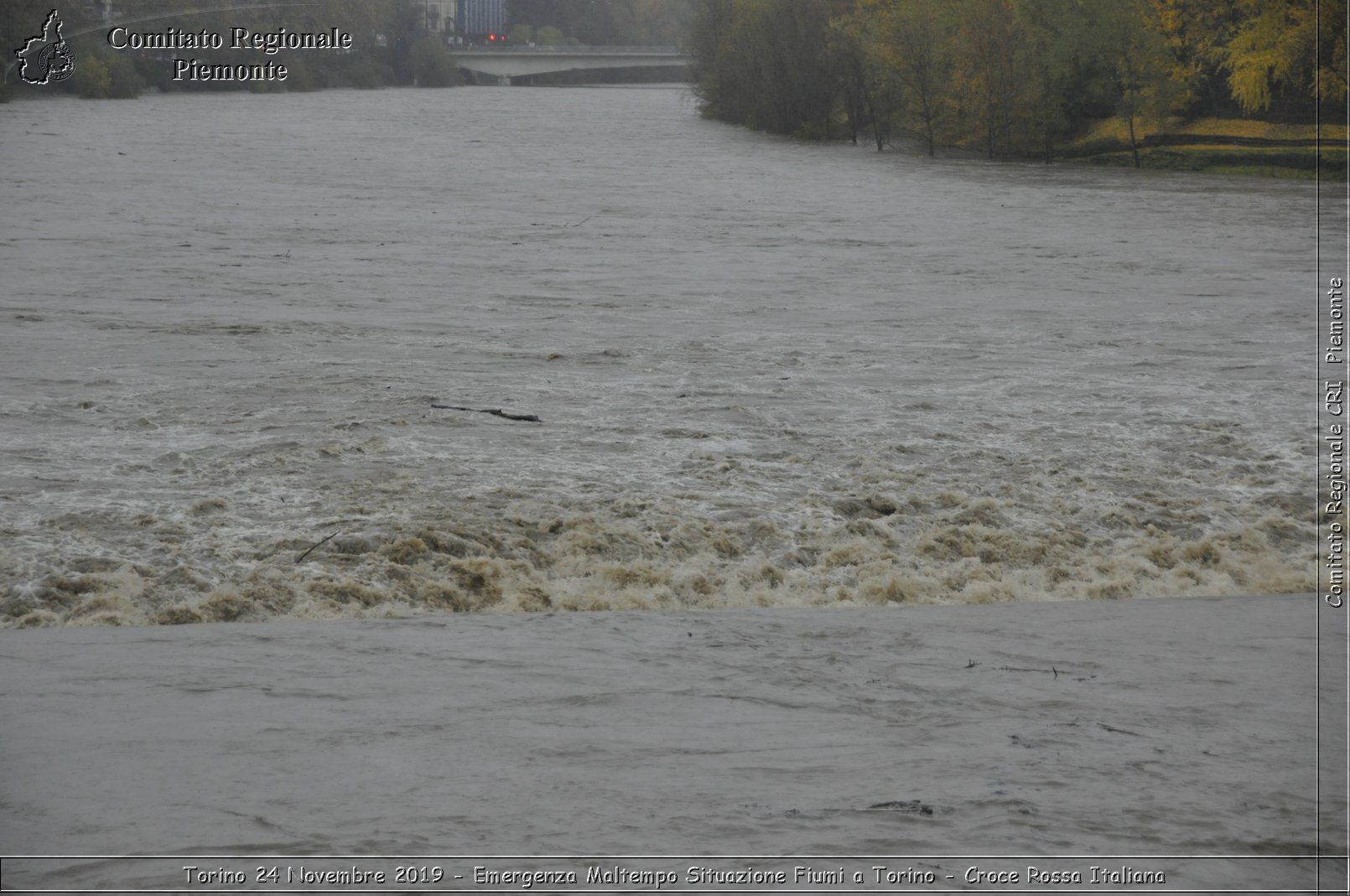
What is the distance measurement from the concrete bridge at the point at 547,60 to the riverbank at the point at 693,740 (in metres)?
81.0

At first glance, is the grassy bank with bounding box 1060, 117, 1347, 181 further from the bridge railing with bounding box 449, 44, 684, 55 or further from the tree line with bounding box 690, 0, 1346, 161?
the bridge railing with bounding box 449, 44, 684, 55

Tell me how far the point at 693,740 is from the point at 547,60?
86994 mm

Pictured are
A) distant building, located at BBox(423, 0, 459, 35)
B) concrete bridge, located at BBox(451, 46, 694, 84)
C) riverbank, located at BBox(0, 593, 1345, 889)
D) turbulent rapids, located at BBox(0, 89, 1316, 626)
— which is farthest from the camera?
concrete bridge, located at BBox(451, 46, 694, 84)

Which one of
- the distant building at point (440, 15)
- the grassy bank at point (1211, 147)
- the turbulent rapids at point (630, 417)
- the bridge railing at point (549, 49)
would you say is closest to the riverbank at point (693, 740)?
the turbulent rapids at point (630, 417)

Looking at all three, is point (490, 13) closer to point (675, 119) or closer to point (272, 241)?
point (675, 119)

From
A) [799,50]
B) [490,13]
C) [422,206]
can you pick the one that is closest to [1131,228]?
[422,206]

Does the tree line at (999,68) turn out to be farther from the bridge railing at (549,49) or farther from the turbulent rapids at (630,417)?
the bridge railing at (549,49)

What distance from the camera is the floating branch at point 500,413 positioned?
805 cm

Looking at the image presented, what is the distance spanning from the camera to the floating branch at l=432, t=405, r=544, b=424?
8.05 m

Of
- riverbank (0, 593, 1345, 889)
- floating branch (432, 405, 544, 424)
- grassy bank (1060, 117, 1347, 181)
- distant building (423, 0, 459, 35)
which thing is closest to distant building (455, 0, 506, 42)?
distant building (423, 0, 459, 35)

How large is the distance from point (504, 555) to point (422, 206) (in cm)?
1714

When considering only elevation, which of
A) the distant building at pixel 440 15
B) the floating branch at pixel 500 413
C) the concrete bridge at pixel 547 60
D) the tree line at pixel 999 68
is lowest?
the floating branch at pixel 500 413

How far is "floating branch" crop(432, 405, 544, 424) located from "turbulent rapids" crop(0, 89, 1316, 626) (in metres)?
0.13

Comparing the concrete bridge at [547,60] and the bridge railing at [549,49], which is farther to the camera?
the bridge railing at [549,49]
